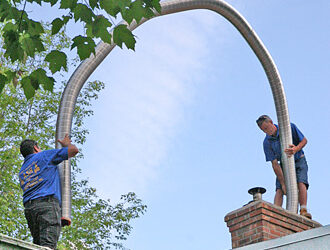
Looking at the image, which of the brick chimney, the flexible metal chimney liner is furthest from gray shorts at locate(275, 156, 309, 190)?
the brick chimney

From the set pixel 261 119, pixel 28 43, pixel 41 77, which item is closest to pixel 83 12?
pixel 28 43

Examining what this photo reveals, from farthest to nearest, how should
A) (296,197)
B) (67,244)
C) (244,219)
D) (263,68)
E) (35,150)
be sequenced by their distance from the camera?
(67,244), (263,68), (296,197), (244,219), (35,150)

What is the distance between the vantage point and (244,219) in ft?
28.1

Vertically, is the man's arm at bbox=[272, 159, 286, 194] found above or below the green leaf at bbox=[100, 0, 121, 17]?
above

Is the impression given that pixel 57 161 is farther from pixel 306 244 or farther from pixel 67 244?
pixel 67 244

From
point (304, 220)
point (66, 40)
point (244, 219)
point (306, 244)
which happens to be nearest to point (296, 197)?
point (304, 220)

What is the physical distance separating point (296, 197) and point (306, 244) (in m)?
1.91

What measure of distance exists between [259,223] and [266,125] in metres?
1.63

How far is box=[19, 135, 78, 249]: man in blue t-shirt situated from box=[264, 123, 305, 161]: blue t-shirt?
3.44m

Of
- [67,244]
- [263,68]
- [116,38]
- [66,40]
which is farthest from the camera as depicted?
[66,40]

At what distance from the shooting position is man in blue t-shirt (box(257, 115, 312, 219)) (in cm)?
935

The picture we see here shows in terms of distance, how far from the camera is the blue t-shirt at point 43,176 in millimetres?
7320

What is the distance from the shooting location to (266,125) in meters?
9.38

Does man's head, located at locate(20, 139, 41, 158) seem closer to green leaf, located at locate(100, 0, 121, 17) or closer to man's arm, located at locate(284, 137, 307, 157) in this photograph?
green leaf, located at locate(100, 0, 121, 17)
